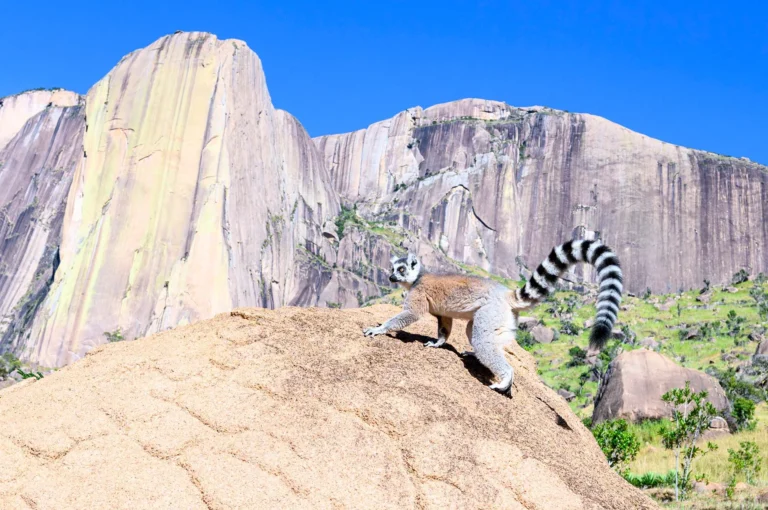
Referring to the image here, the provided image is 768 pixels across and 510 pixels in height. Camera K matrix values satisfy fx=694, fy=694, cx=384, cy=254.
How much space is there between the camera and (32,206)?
53.5 meters

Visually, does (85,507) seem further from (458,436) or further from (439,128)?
(439,128)

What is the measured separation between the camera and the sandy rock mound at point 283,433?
3.99m

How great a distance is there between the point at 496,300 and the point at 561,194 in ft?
208

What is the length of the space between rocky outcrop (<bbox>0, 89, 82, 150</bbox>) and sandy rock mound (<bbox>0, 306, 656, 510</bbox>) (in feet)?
221

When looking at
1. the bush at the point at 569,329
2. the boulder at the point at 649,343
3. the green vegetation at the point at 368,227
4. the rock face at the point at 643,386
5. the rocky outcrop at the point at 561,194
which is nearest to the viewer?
the rock face at the point at 643,386

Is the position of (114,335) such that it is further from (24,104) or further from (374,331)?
(24,104)

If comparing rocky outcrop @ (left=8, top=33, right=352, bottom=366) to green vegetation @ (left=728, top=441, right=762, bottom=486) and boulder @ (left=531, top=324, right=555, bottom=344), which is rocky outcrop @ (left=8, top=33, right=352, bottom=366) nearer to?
boulder @ (left=531, top=324, right=555, bottom=344)

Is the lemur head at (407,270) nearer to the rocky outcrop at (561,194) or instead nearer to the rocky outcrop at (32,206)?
the rocky outcrop at (32,206)

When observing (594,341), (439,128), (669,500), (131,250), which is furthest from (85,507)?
(439,128)

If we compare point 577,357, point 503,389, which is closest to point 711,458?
point 503,389

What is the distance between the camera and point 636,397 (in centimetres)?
1572

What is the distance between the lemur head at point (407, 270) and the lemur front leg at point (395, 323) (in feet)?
1.26

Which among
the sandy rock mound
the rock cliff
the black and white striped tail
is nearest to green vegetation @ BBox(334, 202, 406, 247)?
the rock cliff

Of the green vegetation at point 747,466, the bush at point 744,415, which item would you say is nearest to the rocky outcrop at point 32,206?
the bush at point 744,415
